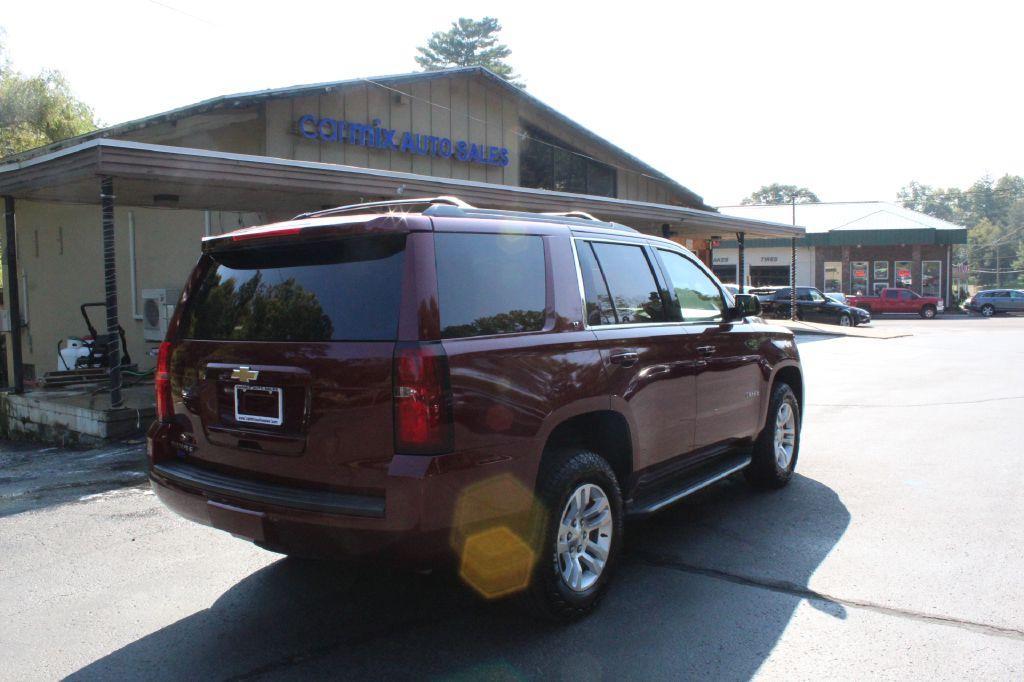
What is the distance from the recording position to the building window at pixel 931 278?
46312 mm

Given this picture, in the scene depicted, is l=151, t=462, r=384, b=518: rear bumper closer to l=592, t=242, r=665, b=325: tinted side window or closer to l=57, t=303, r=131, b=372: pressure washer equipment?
l=592, t=242, r=665, b=325: tinted side window

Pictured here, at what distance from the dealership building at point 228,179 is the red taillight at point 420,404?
6.46 metres

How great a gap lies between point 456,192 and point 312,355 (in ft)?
30.2

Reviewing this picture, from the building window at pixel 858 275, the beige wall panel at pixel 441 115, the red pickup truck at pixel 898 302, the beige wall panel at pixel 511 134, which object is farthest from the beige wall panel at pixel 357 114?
the building window at pixel 858 275

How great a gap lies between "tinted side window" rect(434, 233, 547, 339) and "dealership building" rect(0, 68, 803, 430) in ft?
19.3

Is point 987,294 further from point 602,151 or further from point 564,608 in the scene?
point 564,608

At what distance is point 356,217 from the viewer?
3570 mm

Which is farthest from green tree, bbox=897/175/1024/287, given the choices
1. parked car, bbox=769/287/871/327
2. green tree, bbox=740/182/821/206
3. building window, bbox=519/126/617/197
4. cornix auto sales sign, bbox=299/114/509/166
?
cornix auto sales sign, bbox=299/114/509/166

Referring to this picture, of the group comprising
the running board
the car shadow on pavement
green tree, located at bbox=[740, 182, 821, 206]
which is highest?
green tree, located at bbox=[740, 182, 821, 206]

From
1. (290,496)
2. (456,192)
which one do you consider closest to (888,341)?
(456,192)

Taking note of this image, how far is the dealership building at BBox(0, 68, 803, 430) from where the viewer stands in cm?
935

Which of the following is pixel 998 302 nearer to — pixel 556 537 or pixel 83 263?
pixel 83 263

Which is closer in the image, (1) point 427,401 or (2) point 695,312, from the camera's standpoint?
(1) point 427,401

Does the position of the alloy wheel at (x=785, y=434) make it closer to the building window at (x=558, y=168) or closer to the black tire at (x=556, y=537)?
the black tire at (x=556, y=537)
